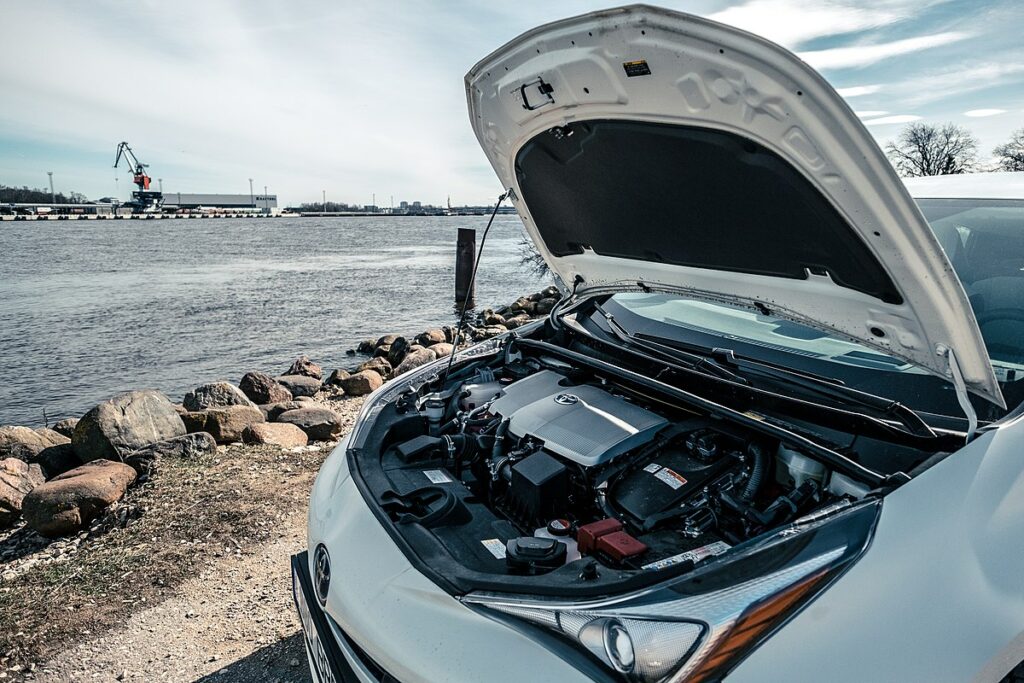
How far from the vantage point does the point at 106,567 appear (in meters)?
3.70

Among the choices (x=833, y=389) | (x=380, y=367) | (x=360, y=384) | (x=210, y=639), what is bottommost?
(x=380, y=367)

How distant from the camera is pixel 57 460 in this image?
5789 millimetres

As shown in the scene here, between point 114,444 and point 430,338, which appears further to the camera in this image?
point 430,338

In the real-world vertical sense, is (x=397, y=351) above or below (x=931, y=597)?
below

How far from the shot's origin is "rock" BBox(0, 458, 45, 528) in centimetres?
458

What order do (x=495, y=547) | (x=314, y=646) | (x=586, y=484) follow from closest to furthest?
(x=495, y=547)
(x=314, y=646)
(x=586, y=484)

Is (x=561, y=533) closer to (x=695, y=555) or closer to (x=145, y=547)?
(x=695, y=555)

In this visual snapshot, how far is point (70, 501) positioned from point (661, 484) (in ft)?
13.1

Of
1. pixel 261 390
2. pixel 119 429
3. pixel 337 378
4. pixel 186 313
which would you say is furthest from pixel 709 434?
pixel 186 313

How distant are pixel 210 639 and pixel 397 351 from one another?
1013cm

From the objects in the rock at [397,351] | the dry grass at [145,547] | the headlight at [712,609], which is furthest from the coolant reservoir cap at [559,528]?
the rock at [397,351]

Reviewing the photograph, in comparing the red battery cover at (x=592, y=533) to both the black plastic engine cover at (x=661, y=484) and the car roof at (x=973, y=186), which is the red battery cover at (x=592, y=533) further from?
the car roof at (x=973, y=186)

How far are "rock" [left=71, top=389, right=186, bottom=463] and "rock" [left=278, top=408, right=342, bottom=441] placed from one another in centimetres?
104

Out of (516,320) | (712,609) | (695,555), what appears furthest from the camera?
(516,320)
